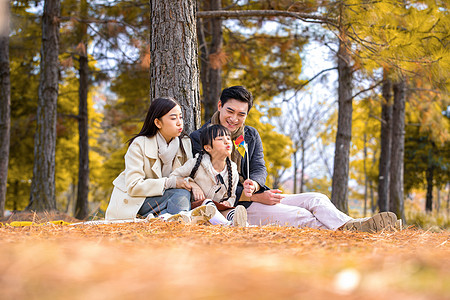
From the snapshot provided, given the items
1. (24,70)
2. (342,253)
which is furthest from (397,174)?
(24,70)

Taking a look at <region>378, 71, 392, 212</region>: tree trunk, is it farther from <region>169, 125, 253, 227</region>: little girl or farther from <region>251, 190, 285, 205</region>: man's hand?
<region>169, 125, 253, 227</region>: little girl

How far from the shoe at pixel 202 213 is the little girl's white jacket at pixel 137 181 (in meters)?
0.50

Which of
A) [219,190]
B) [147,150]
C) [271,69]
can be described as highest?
[271,69]

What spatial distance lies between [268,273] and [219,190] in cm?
222

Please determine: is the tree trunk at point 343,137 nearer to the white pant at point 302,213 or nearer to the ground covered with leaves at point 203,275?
the white pant at point 302,213

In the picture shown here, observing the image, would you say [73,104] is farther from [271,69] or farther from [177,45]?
[177,45]

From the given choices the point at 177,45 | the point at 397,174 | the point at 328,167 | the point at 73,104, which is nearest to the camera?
the point at 177,45

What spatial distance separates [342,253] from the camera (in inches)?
53.9

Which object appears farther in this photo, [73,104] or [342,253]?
[73,104]

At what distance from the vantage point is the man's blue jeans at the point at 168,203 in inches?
112

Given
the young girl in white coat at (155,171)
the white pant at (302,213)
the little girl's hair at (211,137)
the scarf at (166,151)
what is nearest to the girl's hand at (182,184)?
the young girl in white coat at (155,171)

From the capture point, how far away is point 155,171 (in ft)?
10.2

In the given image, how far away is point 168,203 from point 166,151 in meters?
0.47

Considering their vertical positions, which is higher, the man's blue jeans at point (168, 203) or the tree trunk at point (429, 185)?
the man's blue jeans at point (168, 203)
